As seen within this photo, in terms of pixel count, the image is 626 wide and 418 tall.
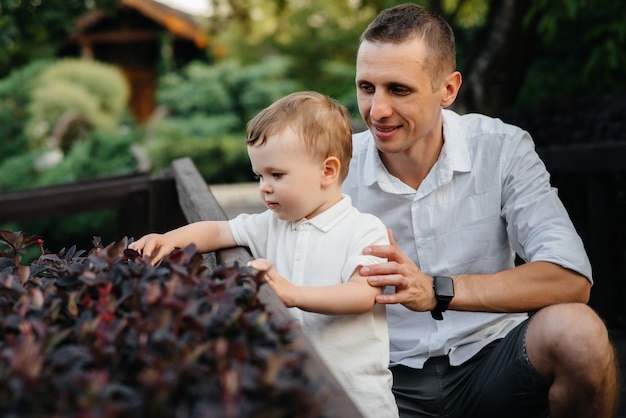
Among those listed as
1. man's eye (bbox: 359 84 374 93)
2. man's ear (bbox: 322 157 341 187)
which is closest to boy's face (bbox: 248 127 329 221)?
man's ear (bbox: 322 157 341 187)

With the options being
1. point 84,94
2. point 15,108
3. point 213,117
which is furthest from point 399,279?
point 84,94

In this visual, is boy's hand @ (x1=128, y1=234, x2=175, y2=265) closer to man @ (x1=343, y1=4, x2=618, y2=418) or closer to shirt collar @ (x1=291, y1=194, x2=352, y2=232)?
shirt collar @ (x1=291, y1=194, x2=352, y2=232)

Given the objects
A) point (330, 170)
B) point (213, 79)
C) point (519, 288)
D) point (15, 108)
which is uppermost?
point (330, 170)

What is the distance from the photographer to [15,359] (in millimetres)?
1159

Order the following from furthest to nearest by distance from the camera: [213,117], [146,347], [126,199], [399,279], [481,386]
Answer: [213,117] → [126,199] → [481,386] → [399,279] → [146,347]

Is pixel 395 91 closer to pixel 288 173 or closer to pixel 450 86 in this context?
pixel 450 86

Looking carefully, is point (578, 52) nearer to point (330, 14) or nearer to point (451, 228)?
point (451, 228)

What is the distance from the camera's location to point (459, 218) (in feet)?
9.12

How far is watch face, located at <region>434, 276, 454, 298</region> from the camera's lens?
2.34 meters

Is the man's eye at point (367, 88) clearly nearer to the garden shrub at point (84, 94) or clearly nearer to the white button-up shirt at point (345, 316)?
the white button-up shirt at point (345, 316)

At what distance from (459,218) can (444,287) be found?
480 mm

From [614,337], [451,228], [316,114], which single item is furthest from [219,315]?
[614,337]

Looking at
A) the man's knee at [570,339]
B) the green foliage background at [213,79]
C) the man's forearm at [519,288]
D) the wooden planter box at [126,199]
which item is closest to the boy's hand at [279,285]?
the man's forearm at [519,288]

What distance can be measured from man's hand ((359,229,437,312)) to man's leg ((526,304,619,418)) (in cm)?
33
